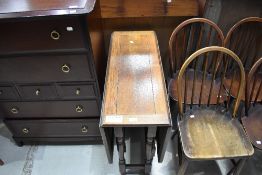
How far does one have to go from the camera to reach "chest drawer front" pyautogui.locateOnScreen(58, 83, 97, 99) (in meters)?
1.42

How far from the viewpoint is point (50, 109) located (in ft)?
5.14

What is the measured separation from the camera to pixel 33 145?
1.89m

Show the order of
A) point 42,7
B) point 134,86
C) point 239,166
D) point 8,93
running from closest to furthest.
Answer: point 42,7
point 134,86
point 239,166
point 8,93

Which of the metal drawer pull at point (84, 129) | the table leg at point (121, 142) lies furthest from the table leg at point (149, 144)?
the metal drawer pull at point (84, 129)

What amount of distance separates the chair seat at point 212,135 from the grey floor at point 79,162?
45cm

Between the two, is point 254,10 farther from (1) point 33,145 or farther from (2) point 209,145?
(1) point 33,145

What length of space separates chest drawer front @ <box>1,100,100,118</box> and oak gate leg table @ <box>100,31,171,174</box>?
1.00 ft

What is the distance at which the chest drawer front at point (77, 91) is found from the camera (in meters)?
1.42

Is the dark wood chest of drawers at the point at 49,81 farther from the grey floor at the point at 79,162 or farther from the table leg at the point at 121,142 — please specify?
the table leg at the point at 121,142

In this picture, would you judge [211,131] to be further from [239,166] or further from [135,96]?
[135,96]

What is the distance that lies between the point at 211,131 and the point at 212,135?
0.03 meters

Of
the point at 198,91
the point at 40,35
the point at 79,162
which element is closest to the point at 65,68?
the point at 40,35

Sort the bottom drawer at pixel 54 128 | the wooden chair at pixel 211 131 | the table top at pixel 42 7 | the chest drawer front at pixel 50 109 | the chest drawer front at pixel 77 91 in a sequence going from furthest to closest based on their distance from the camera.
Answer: the bottom drawer at pixel 54 128
the chest drawer front at pixel 50 109
the chest drawer front at pixel 77 91
the wooden chair at pixel 211 131
the table top at pixel 42 7

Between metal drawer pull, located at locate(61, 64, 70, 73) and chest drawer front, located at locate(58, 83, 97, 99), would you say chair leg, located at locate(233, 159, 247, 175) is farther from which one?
metal drawer pull, located at locate(61, 64, 70, 73)
